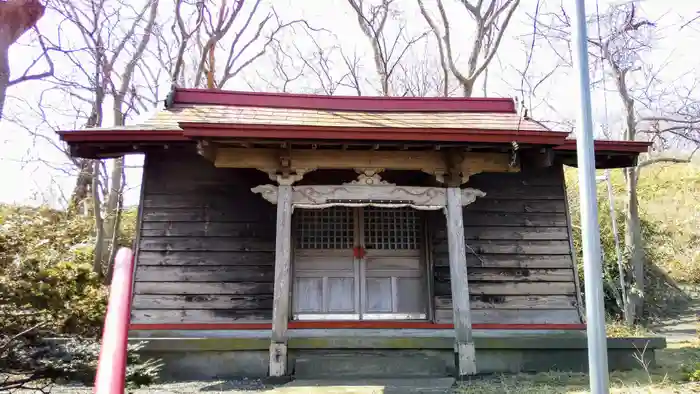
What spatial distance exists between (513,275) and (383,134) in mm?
2995

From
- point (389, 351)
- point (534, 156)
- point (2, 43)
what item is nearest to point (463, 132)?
point (534, 156)

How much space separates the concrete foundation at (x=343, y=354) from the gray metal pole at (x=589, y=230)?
3416 mm

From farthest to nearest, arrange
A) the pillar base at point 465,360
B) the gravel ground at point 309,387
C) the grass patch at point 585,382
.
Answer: the pillar base at point 465,360 < the gravel ground at point 309,387 < the grass patch at point 585,382

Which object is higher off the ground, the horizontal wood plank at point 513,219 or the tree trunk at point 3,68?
the tree trunk at point 3,68

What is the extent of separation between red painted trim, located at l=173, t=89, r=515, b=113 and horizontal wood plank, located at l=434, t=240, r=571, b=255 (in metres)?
2.23

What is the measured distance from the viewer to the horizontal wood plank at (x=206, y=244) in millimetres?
7039

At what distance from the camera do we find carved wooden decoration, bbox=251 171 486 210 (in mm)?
6371

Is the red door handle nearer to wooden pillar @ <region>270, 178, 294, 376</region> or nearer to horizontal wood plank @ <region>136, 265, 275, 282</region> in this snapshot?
horizontal wood plank @ <region>136, 265, 275, 282</region>

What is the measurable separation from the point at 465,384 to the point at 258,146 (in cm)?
362

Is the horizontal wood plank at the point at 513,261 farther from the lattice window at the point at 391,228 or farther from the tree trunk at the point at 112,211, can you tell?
→ the tree trunk at the point at 112,211

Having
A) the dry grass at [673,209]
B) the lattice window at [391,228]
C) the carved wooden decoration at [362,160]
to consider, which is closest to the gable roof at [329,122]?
the carved wooden decoration at [362,160]

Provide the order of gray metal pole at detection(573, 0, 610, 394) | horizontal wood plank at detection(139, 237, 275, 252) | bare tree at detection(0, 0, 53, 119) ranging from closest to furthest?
1. gray metal pole at detection(573, 0, 610, 394)
2. horizontal wood plank at detection(139, 237, 275, 252)
3. bare tree at detection(0, 0, 53, 119)

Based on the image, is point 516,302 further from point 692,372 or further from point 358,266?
point 358,266

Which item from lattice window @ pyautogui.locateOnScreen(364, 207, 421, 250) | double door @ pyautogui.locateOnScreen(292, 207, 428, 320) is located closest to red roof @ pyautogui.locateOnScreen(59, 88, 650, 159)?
lattice window @ pyautogui.locateOnScreen(364, 207, 421, 250)
